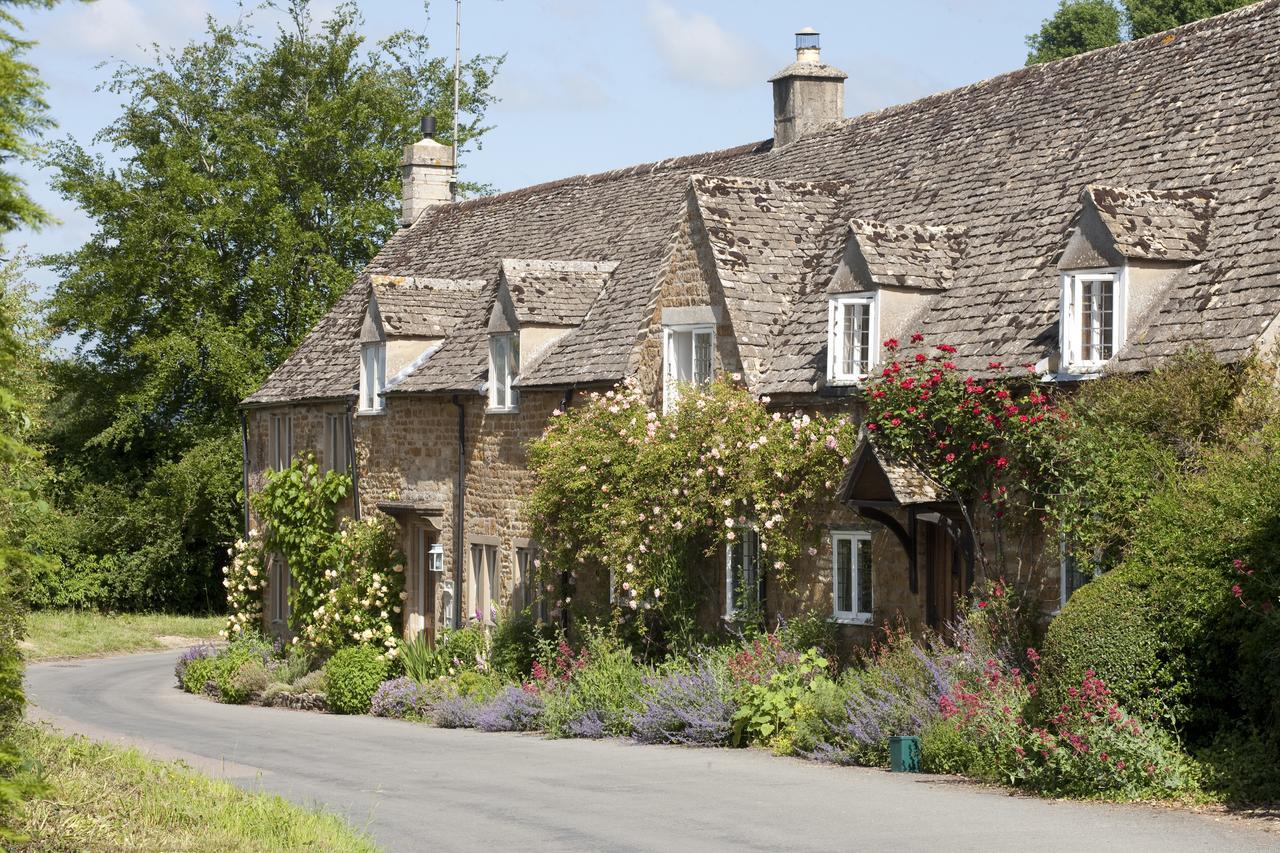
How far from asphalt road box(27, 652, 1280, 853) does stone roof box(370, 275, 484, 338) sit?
8749mm

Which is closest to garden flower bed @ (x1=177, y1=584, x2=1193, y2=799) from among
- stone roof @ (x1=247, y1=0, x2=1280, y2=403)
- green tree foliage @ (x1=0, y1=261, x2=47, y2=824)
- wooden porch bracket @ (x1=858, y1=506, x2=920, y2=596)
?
wooden porch bracket @ (x1=858, y1=506, x2=920, y2=596)

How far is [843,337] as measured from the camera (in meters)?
21.3

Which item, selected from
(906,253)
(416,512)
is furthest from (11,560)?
(416,512)

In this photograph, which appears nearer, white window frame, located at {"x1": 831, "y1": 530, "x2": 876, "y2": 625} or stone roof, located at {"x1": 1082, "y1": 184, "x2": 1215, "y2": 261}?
stone roof, located at {"x1": 1082, "y1": 184, "x2": 1215, "y2": 261}

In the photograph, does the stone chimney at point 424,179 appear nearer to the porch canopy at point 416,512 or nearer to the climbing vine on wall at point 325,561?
the climbing vine on wall at point 325,561

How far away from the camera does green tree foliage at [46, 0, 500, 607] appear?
47719mm

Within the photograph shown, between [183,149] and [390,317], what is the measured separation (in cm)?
2119

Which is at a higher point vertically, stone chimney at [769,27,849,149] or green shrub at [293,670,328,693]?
stone chimney at [769,27,849,149]

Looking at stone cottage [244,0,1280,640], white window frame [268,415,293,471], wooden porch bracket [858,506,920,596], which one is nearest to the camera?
stone cottage [244,0,1280,640]

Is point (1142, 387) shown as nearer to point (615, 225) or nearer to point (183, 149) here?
point (615, 225)

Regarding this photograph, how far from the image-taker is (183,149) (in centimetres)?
4884

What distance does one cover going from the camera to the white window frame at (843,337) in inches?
829

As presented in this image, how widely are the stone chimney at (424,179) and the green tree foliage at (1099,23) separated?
1869cm

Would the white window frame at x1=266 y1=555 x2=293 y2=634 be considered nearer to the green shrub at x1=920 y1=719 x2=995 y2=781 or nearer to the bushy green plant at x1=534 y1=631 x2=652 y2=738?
the bushy green plant at x1=534 y1=631 x2=652 y2=738
